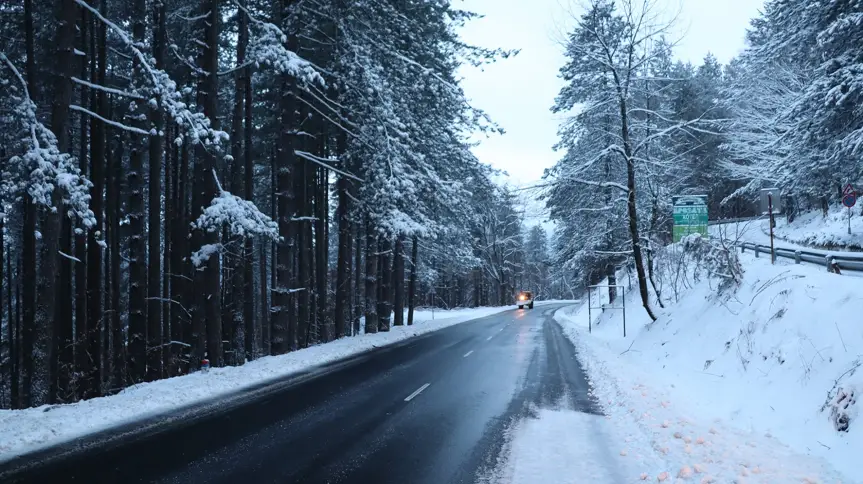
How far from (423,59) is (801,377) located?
18.0m

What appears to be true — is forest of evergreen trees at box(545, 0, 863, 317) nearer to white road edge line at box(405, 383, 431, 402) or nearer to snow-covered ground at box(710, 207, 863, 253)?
snow-covered ground at box(710, 207, 863, 253)

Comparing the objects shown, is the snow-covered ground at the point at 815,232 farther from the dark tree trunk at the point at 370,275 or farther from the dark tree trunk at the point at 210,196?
the dark tree trunk at the point at 210,196

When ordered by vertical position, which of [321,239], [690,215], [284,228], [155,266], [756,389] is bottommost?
[756,389]

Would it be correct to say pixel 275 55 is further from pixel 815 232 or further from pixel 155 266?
pixel 815 232

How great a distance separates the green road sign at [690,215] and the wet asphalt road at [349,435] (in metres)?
8.05

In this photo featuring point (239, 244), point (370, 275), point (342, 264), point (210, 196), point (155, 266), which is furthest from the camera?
point (370, 275)


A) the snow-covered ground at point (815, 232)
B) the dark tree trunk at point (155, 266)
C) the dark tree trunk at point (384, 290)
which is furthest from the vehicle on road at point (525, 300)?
the dark tree trunk at point (155, 266)

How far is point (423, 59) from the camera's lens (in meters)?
21.5

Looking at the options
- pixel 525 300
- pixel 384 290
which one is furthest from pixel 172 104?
pixel 525 300

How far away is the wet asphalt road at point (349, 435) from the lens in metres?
5.48

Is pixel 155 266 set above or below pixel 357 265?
above

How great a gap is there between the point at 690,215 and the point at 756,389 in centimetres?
1029

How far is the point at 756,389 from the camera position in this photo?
8359 mm

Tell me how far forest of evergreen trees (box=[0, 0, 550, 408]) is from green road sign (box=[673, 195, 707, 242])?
19.6 feet
